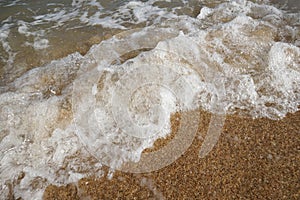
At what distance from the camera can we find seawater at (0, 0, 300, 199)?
7.68 feet

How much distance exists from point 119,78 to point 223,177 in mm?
1559

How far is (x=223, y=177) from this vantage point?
2010 millimetres

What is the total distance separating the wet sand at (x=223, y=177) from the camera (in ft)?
6.34

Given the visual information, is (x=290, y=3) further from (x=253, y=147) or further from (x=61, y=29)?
(x=61, y=29)

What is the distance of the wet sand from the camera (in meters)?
1.93

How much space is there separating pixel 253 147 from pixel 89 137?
4.85 ft

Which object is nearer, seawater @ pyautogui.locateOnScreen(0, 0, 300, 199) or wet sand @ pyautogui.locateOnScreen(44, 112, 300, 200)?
wet sand @ pyautogui.locateOnScreen(44, 112, 300, 200)

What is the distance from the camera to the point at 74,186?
2.08m

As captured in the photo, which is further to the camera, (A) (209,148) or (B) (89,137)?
(B) (89,137)

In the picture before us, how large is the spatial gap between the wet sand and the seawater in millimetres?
185

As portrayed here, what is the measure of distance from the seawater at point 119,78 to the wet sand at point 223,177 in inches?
7.3

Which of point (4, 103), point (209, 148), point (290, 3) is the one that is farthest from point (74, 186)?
point (290, 3)

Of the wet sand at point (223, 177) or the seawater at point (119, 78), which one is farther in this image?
the seawater at point (119, 78)

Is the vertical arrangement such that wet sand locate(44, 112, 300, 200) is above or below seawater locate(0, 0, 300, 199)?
below
